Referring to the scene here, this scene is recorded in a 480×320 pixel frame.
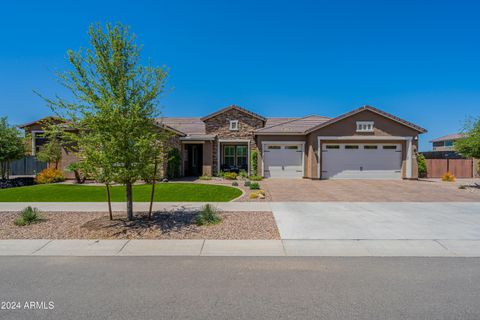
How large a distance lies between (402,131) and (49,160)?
2441 cm

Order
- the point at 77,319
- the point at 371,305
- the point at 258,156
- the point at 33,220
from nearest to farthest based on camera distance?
the point at 77,319 → the point at 371,305 → the point at 33,220 → the point at 258,156

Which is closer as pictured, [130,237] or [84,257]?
[84,257]

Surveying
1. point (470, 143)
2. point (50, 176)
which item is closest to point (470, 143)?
point (470, 143)

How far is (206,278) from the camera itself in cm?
412

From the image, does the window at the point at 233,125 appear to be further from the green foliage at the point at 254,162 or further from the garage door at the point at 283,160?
the garage door at the point at 283,160

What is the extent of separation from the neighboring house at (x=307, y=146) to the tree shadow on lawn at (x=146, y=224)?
1111cm

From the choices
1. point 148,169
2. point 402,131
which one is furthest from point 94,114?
point 402,131

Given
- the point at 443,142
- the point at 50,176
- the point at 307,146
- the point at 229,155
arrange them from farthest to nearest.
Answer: the point at 443,142 → the point at 229,155 → the point at 307,146 → the point at 50,176

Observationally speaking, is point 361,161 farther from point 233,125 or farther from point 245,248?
point 245,248

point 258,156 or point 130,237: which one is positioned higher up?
point 258,156

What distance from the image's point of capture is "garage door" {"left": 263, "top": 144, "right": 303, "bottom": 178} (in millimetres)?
19094

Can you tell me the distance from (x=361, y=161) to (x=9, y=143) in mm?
22798

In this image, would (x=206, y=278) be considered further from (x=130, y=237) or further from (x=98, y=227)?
(x=98, y=227)

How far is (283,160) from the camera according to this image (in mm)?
19125
